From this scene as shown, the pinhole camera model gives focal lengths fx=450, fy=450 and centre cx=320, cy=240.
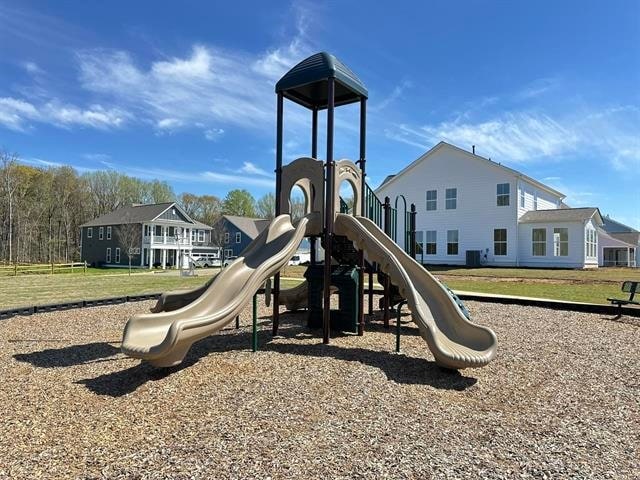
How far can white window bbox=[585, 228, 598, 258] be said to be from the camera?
30.2 meters

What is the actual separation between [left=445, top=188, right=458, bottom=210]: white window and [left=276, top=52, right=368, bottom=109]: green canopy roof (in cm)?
2415

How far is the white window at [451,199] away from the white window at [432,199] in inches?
29.0

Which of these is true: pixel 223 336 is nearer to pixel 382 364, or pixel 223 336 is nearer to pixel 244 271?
pixel 244 271

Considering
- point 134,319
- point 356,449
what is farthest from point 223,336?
point 356,449

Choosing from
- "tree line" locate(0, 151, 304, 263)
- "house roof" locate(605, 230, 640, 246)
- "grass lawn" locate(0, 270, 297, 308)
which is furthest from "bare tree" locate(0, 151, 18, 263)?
"house roof" locate(605, 230, 640, 246)

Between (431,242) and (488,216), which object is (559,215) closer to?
(488,216)

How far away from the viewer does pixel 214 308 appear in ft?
20.3

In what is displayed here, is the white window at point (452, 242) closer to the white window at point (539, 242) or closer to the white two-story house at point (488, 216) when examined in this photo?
the white two-story house at point (488, 216)

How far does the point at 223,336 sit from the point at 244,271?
182cm

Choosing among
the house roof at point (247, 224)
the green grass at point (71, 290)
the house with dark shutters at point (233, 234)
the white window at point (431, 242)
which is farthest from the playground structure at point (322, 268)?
the house roof at point (247, 224)

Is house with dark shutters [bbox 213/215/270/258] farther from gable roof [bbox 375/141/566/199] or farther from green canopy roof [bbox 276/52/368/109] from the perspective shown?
green canopy roof [bbox 276/52/368/109]

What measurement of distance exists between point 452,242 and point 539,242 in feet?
18.4

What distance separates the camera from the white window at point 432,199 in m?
32.8

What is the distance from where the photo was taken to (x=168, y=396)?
4816mm
